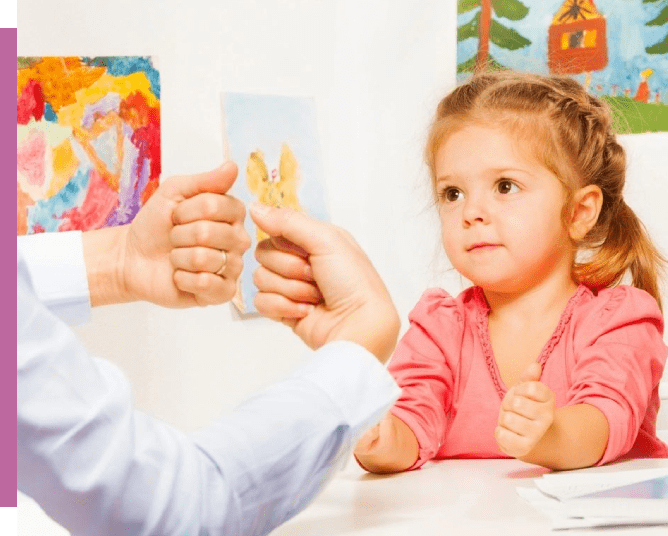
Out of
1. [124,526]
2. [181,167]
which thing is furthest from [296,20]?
[124,526]

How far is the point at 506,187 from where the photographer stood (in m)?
1.28

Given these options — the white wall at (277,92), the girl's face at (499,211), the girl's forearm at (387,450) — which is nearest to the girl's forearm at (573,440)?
the girl's forearm at (387,450)

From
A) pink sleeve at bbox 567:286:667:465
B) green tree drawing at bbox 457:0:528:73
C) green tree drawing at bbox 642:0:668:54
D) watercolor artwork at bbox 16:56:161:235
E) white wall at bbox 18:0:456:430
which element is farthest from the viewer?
green tree drawing at bbox 457:0:528:73

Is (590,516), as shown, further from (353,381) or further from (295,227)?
(295,227)

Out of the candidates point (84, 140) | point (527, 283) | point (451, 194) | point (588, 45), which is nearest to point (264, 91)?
point (84, 140)

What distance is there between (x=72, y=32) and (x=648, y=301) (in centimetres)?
111

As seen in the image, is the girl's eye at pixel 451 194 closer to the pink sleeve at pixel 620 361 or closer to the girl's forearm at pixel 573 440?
the pink sleeve at pixel 620 361

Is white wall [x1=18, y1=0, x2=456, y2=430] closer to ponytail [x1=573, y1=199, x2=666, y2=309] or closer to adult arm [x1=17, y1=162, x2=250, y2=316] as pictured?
adult arm [x1=17, y1=162, x2=250, y2=316]

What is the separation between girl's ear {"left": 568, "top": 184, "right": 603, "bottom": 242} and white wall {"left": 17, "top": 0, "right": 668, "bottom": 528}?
0.41 meters

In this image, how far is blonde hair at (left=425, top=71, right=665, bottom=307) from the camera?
1319 mm

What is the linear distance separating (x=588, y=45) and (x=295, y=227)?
57.7 inches

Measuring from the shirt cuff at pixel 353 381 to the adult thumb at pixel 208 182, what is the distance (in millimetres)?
344

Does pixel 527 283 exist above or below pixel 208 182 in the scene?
below

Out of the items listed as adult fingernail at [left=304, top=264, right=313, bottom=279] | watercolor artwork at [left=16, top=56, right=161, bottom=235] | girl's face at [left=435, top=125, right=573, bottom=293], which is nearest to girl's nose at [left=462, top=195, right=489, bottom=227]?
girl's face at [left=435, top=125, right=573, bottom=293]
